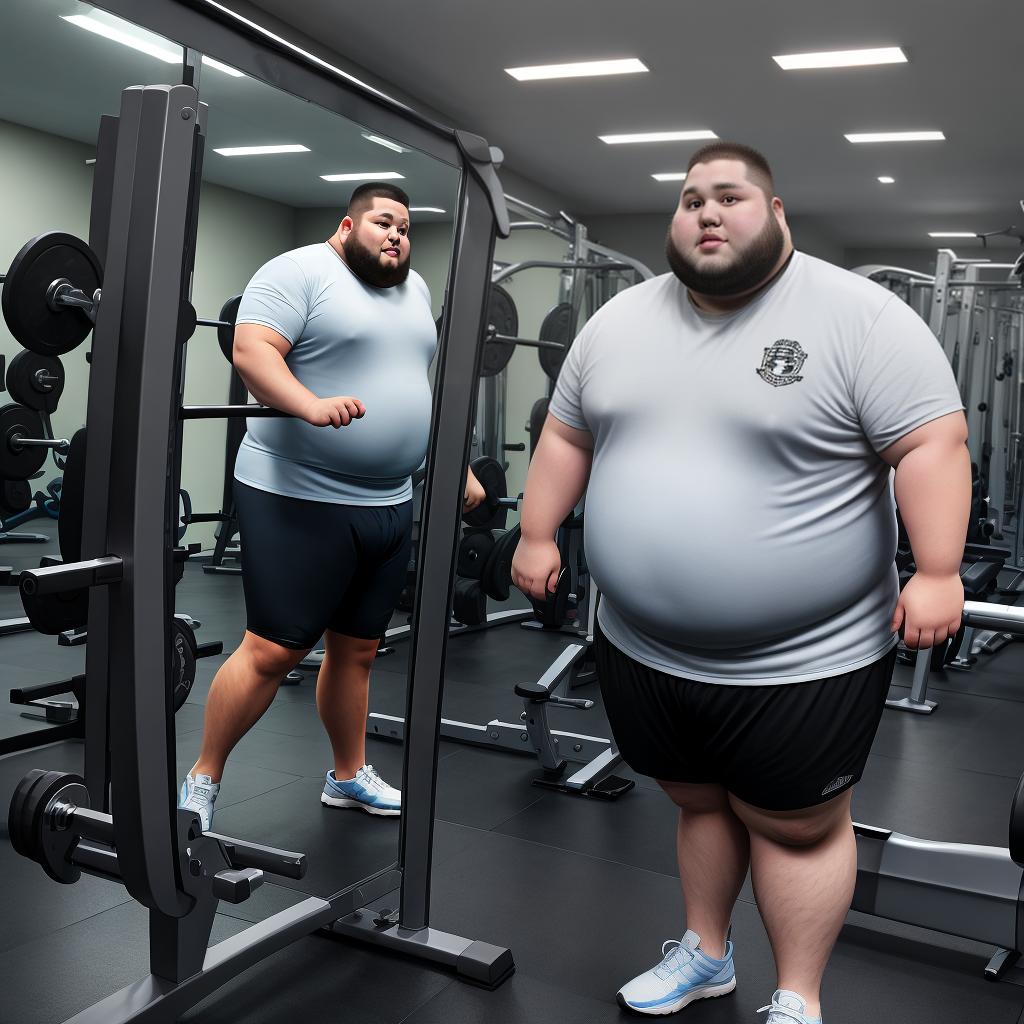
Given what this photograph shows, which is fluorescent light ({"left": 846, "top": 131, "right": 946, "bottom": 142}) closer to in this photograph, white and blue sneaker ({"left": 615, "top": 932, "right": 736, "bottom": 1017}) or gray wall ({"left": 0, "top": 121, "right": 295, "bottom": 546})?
gray wall ({"left": 0, "top": 121, "right": 295, "bottom": 546})

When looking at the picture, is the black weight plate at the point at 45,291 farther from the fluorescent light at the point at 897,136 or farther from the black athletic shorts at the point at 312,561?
the fluorescent light at the point at 897,136

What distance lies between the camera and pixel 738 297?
1.34 m

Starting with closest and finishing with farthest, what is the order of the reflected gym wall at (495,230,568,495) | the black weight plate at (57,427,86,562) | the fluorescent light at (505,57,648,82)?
the black weight plate at (57,427,86,562), the reflected gym wall at (495,230,568,495), the fluorescent light at (505,57,648,82)

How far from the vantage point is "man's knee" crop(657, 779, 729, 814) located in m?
1.51

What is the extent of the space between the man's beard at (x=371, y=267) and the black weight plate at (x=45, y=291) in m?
0.53

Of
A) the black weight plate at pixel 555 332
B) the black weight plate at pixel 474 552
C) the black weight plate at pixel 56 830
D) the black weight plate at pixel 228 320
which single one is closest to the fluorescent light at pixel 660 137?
the black weight plate at pixel 555 332

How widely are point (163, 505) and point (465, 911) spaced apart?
1.10 meters

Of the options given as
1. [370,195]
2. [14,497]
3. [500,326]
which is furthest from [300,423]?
[500,326]

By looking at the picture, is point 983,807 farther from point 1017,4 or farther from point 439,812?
point 1017,4

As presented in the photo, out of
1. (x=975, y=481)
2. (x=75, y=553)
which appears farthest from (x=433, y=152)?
(x=975, y=481)

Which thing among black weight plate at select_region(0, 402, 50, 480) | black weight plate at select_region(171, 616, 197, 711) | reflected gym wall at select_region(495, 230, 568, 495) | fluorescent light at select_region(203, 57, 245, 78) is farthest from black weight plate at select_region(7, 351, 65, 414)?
reflected gym wall at select_region(495, 230, 568, 495)

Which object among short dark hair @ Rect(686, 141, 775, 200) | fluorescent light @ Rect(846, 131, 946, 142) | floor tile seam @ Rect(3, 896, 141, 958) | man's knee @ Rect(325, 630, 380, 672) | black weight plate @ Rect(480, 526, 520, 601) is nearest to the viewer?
short dark hair @ Rect(686, 141, 775, 200)

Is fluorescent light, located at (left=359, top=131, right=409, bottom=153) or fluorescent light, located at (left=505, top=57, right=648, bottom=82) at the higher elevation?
fluorescent light, located at (left=505, top=57, right=648, bottom=82)

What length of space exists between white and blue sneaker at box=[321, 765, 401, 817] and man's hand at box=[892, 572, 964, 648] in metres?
1.11
